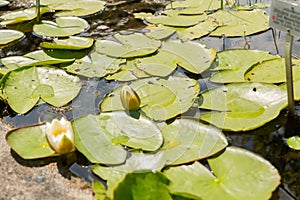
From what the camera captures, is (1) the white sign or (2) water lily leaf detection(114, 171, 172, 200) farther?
(1) the white sign

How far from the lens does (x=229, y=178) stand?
1.08 meters

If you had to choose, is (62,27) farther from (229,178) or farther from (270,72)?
(229,178)

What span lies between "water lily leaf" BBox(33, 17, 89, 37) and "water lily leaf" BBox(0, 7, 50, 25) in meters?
0.13

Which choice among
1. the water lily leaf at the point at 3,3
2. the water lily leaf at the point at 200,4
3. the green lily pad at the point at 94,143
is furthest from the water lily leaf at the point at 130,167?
the water lily leaf at the point at 3,3

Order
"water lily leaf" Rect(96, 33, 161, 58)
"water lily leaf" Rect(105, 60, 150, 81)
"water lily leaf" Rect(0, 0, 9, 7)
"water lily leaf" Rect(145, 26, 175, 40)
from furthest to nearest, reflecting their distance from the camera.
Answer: "water lily leaf" Rect(0, 0, 9, 7) → "water lily leaf" Rect(145, 26, 175, 40) → "water lily leaf" Rect(96, 33, 161, 58) → "water lily leaf" Rect(105, 60, 150, 81)

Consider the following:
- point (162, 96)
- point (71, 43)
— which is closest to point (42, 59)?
point (71, 43)

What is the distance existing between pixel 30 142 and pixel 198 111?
576mm

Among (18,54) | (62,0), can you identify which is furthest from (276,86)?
(62,0)

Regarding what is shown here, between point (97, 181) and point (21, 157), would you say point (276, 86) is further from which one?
point (21, 157)

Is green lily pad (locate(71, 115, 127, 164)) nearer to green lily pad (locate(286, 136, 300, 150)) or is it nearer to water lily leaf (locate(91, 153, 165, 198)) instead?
water lily leaf (locate(91, 153, 165, 198))

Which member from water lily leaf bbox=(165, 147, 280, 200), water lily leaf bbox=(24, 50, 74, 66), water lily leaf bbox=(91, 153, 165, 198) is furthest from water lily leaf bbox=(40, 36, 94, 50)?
water lily leaf bbox=(165, 147, 280, 200)

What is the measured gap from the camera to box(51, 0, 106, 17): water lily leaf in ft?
7.49

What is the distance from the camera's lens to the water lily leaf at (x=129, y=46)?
5.79 feet

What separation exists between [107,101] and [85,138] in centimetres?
24
